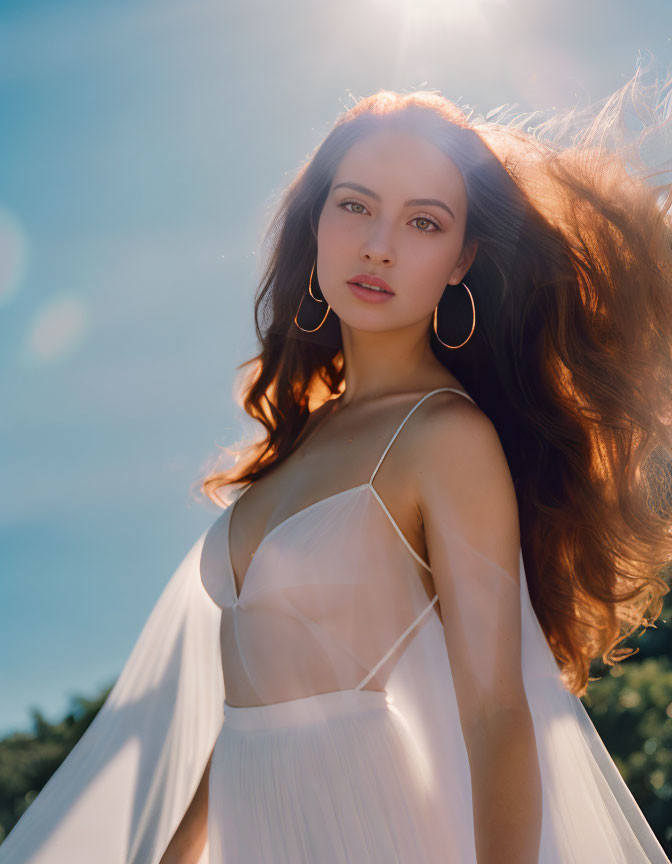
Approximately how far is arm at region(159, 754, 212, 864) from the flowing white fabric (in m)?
0.27

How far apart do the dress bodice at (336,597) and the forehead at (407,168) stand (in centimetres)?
61

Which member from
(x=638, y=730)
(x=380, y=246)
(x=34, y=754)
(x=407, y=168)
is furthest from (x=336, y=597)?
(x=34, y=754)

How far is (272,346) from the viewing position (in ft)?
9.81

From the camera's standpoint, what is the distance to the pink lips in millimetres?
2176

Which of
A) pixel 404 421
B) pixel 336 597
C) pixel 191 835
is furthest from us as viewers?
pixel 191 835

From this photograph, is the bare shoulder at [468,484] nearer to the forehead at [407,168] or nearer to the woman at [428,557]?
the woman at [428,557]

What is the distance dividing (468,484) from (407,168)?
2.87 ft

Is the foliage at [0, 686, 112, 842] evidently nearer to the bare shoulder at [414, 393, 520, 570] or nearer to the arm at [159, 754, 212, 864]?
the arm at [159, 754, 212, 864]

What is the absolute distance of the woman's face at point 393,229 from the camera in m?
2.15

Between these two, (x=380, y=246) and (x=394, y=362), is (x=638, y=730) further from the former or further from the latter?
(x=380, y=246)

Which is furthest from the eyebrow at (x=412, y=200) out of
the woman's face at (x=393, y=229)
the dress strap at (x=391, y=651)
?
the dress strap at (x=391, y=651)

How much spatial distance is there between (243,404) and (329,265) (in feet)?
3.04

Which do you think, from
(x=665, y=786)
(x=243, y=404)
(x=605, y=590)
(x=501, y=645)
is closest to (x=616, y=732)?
(x=665, y=786)

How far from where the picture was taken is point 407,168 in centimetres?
216
